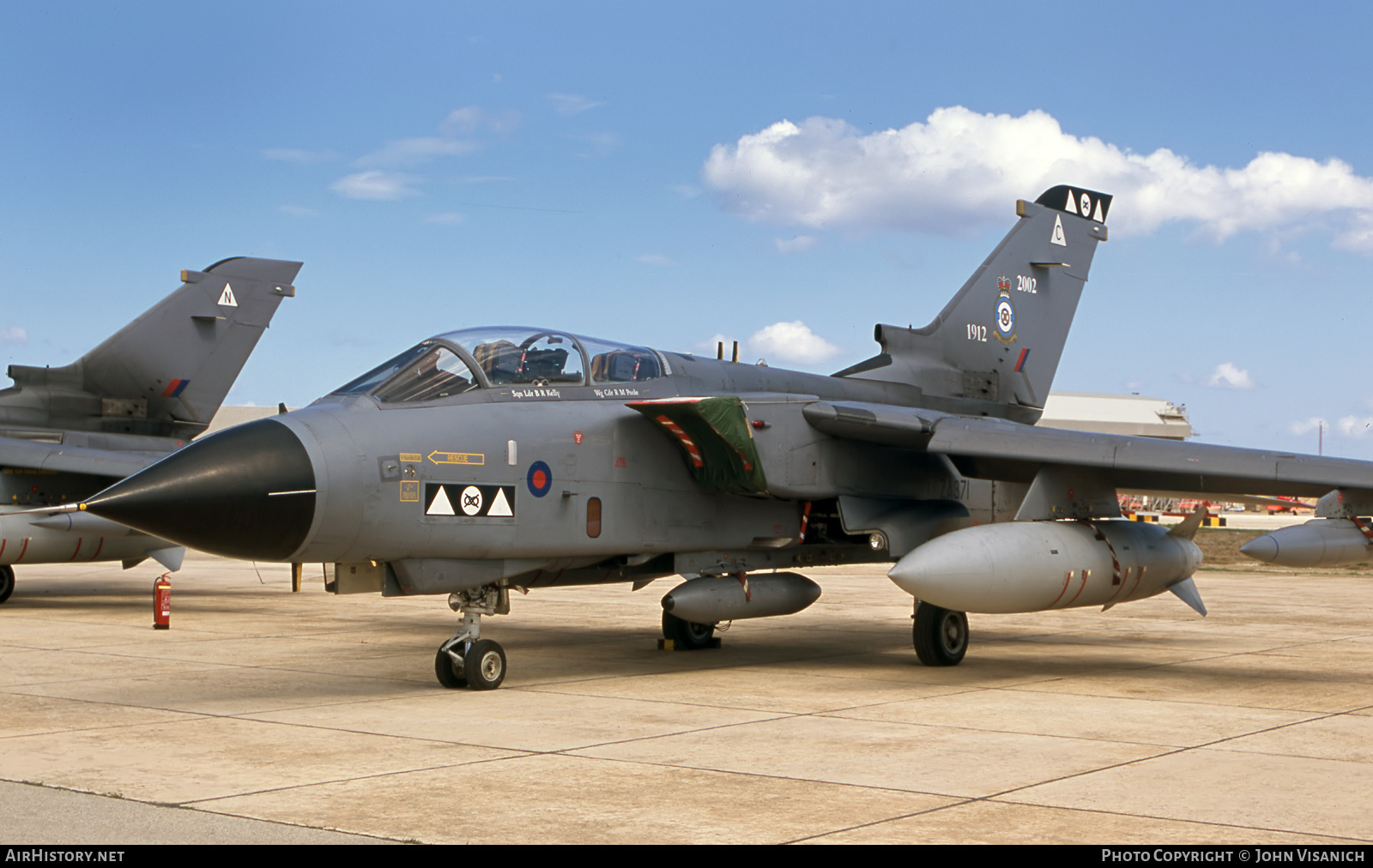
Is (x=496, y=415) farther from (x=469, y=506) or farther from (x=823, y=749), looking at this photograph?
(x=823, y=749)

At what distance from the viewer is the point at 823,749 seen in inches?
274

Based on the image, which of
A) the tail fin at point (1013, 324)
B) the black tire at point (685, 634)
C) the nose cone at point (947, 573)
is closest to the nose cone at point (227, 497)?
the nose cone at point (947, 573)

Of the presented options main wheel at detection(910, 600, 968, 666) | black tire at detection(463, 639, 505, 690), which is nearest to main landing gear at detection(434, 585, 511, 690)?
black tire at detection(463, 639, 505, 690)

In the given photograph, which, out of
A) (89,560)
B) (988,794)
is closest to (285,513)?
(988,794)

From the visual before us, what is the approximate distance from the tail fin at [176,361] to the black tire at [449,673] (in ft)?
34.9

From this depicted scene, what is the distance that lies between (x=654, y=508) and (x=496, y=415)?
5.50 feet

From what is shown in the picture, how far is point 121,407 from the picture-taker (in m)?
17.9

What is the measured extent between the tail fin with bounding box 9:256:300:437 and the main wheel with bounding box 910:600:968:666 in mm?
12019

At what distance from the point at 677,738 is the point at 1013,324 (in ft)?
27.9

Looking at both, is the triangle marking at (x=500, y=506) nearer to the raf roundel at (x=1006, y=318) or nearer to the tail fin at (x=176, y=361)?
the raf roundel at (x=1006, y=318)

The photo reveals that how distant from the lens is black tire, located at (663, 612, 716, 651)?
12.4 m

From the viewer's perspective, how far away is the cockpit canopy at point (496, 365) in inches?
349

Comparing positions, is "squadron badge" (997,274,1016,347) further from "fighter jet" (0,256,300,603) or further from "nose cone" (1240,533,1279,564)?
"fighter jet" (0,256,300,603)

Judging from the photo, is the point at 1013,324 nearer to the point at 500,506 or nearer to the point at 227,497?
the point at 500,506
